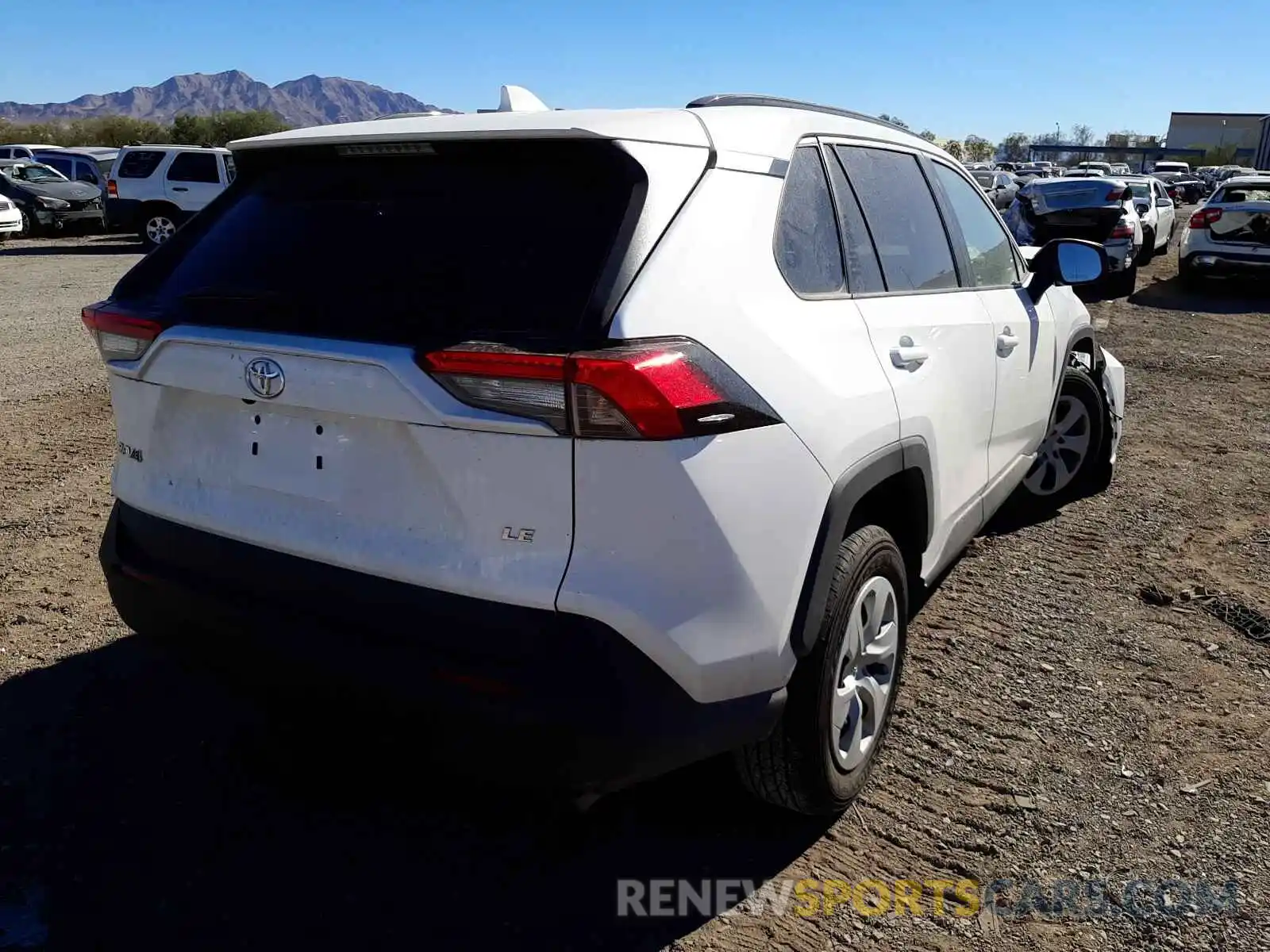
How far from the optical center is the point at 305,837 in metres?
2.71

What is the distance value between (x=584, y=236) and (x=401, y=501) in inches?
26.4

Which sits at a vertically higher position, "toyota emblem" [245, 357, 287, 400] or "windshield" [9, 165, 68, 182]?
"windshield" [9, 165, 68, 182]

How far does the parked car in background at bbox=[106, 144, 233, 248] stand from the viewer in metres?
20.2

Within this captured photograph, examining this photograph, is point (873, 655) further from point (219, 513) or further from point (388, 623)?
point (219, 513)

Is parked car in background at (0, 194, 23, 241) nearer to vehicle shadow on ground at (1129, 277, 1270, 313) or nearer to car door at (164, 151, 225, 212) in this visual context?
car door at (164, 151, 225, 212)

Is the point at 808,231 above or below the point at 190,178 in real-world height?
below

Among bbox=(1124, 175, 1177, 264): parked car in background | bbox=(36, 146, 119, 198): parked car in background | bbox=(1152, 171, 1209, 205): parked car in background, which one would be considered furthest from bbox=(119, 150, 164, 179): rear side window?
bbox=(1152, 171, 1209, 205): parked car in background

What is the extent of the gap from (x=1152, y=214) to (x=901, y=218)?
1836 cm

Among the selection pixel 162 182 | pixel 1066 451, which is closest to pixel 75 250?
pixel 162 182

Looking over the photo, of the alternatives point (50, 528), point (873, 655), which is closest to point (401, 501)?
point (873, 655)

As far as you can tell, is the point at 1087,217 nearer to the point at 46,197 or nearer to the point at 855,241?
the point at 855,241

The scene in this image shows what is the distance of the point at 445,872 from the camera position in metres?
2.60

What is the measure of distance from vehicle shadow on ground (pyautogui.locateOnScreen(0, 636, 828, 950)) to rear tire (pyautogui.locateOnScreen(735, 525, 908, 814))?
0.23 metres

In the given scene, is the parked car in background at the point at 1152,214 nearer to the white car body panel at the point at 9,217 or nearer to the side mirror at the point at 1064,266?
the side mirror at the point at 1064,266
